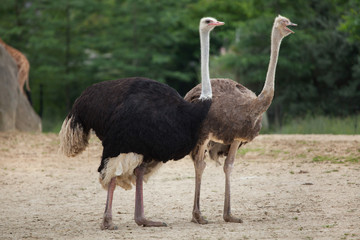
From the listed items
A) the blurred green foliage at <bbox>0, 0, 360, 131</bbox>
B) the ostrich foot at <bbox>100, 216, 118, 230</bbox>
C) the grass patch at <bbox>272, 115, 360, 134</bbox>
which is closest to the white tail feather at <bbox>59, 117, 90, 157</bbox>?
the ostrich foot at <bbox>100, 216, 118, 230</bbox>

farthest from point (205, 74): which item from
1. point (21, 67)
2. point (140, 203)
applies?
point (21, 67)

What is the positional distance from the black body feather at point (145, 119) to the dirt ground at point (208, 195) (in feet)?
2.56

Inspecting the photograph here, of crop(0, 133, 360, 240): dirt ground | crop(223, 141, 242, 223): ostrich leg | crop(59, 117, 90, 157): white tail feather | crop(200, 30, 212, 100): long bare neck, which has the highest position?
crop(200, 30, 212, 100): long bare neck

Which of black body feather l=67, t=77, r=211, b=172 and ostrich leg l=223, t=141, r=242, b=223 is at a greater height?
black body feather l=67, t=77, r=211, b=172

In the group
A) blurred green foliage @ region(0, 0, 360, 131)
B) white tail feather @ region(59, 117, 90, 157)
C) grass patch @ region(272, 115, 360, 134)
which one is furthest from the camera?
blurred green foliage @ region(0, 0, 360, 131)

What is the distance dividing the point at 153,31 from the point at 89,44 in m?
2.37

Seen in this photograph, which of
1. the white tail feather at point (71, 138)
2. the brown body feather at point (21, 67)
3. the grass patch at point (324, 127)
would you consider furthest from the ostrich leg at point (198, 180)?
the brown body feather at point (21, 67)

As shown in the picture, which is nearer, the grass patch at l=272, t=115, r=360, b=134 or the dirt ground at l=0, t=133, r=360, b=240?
the dirt ground at l=0, t=133, r=360, b=240

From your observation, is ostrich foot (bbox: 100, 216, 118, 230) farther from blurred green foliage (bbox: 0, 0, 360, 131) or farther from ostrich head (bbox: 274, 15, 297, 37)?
blurred green foliage (bbox: 0, 0, 360, 131)

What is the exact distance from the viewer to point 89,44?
23.5 meters

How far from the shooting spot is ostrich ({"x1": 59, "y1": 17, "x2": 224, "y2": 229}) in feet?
20.3

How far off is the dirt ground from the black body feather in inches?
30.7

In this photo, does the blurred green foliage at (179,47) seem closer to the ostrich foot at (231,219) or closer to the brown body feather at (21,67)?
the brown body feather at (21,67)

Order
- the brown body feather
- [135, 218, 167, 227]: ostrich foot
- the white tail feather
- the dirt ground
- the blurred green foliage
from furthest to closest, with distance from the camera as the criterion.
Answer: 1. the blurred green foliage
2. the brown body feather
3. the white tail feather
4. [135, 218, 167, 227]: ostrich foot
5. the dirt ground
